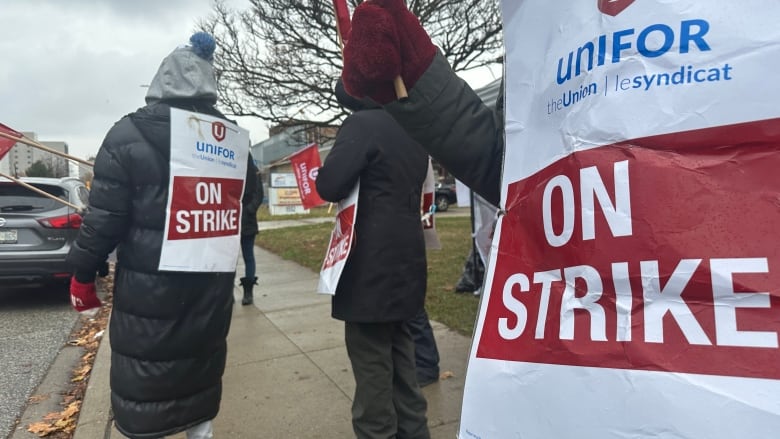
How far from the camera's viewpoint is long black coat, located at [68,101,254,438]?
2199 mm

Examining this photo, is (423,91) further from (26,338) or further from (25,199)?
(25,199)

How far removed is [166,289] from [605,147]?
1.92 metres

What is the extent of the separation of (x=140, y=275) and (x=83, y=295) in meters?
0.35

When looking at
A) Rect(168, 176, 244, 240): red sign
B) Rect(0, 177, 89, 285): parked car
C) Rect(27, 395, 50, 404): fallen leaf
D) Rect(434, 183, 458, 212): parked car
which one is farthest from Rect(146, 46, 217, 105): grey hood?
Rect(434, 183, 458, 212): parked car

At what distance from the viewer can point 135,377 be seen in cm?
225

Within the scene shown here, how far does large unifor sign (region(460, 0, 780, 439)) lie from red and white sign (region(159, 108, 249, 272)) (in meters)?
1.62

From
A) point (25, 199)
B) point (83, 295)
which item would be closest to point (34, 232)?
point (25, 199)

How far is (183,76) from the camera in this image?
7.77ft

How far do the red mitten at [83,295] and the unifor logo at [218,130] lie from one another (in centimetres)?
Result: 85

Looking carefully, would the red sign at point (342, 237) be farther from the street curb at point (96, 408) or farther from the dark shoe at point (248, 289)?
the dark shoe at point (248, 289)

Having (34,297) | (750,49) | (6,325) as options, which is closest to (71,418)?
(6,325)

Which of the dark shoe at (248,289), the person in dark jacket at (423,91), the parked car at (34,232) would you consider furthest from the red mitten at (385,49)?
the parked car at (34,232)

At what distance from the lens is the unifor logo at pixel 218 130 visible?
248 cm

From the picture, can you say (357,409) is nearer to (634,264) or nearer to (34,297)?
(634,264)
